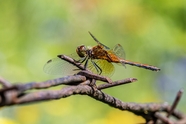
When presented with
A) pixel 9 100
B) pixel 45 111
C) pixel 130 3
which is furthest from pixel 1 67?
pixel 9 100

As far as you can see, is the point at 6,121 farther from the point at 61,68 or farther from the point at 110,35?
the point at 110,35

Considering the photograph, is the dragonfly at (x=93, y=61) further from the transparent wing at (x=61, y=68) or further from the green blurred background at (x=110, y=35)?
the green blurred background at (x=110, y=35)

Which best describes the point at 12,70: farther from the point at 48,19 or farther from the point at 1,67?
the point at 48,19

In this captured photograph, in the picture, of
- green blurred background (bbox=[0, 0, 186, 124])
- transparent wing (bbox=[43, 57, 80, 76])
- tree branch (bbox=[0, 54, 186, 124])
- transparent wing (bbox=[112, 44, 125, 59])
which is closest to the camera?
tree branch (bbox=[0, 54, 186, 124])

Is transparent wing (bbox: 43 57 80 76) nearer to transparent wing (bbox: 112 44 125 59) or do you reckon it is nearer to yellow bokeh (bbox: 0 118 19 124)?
transparent wing (bbox: 112 44 125 59)

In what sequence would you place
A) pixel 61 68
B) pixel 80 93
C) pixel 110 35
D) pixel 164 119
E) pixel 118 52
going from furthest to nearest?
pixel 110 35 → pixel 118 52 → pixel 61 68 → pixel 164 119 → pixel 80 93

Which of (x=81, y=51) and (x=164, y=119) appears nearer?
(x=164, y=119)

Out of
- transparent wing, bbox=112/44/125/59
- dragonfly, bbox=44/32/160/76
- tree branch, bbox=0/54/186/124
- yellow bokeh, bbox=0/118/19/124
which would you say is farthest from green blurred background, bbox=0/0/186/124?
tree branch, bbox=0/54/186/124

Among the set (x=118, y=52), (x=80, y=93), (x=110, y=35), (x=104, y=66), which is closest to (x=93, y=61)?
(x=104, y=66)

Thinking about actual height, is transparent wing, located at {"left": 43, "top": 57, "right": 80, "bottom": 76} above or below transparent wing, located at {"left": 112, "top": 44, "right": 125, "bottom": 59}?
below
